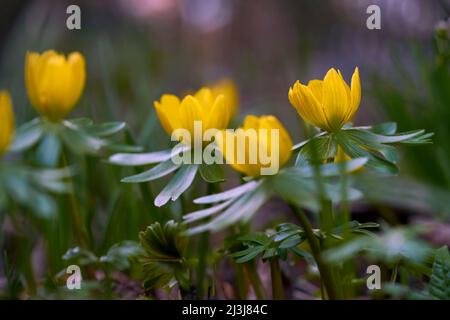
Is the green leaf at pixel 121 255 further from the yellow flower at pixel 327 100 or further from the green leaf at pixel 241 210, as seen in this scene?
the yellow flower at pixel 327 100

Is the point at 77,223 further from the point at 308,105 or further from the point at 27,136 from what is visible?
the point at 308,105

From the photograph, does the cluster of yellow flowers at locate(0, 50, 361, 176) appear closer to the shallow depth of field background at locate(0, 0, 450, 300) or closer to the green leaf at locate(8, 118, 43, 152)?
the green leaf at locate(8, 118, 43, 152)

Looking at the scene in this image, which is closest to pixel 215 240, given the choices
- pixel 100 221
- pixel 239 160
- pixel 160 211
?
pixel 100 221

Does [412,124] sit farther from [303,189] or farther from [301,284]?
[303,189]

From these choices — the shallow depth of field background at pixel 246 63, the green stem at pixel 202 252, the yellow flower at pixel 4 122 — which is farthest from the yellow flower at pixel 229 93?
the yellow flower at pixel 4 122

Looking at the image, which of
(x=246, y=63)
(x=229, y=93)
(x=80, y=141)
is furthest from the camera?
(x=246, y=63)

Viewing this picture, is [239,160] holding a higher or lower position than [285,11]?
lower

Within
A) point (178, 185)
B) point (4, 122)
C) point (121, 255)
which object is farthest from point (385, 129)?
point (4, 122)
